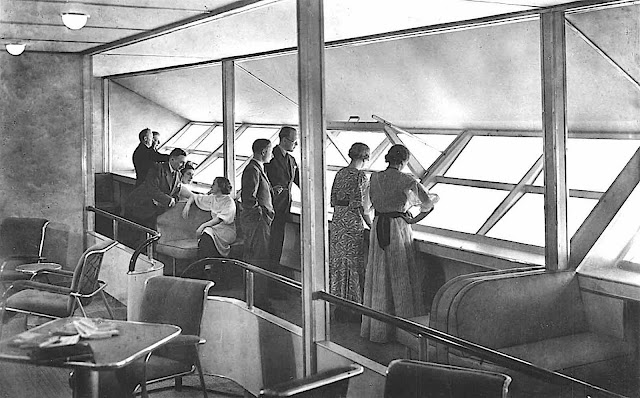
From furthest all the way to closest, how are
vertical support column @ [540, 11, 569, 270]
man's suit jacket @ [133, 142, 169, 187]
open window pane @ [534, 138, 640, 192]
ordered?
1. open window pane @ [534, 138, 640, 192]
2. vertical support column @ [540, 11, 569, 270]
3. man's suit jacket @ [133, 142, 169, 187]

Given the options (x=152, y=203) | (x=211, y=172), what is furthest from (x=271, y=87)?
(x=152, y=203)

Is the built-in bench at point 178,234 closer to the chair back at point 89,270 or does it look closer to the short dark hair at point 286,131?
the chair back at point 89,270

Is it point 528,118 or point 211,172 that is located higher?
point 528,118

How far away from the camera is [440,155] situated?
188 inches

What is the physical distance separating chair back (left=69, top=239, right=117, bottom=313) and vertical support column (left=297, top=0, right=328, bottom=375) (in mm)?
909

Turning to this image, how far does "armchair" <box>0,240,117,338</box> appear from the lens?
2658mm

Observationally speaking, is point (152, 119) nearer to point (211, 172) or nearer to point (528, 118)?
point (211, 172)

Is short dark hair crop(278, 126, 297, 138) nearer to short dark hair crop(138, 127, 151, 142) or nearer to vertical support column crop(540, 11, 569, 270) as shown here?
short dark hair crop(138, 127, 151, 142)

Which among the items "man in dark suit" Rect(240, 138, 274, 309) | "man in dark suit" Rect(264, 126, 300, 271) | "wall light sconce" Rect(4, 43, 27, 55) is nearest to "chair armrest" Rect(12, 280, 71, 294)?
"wall light sconce" Rect(4, 43, 27, 55)

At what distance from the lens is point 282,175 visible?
141 inches

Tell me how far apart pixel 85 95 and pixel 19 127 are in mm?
288

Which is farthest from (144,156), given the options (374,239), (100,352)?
(374,239)

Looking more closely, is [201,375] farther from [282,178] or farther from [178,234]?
[282,178]

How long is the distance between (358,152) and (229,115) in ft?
2.79
